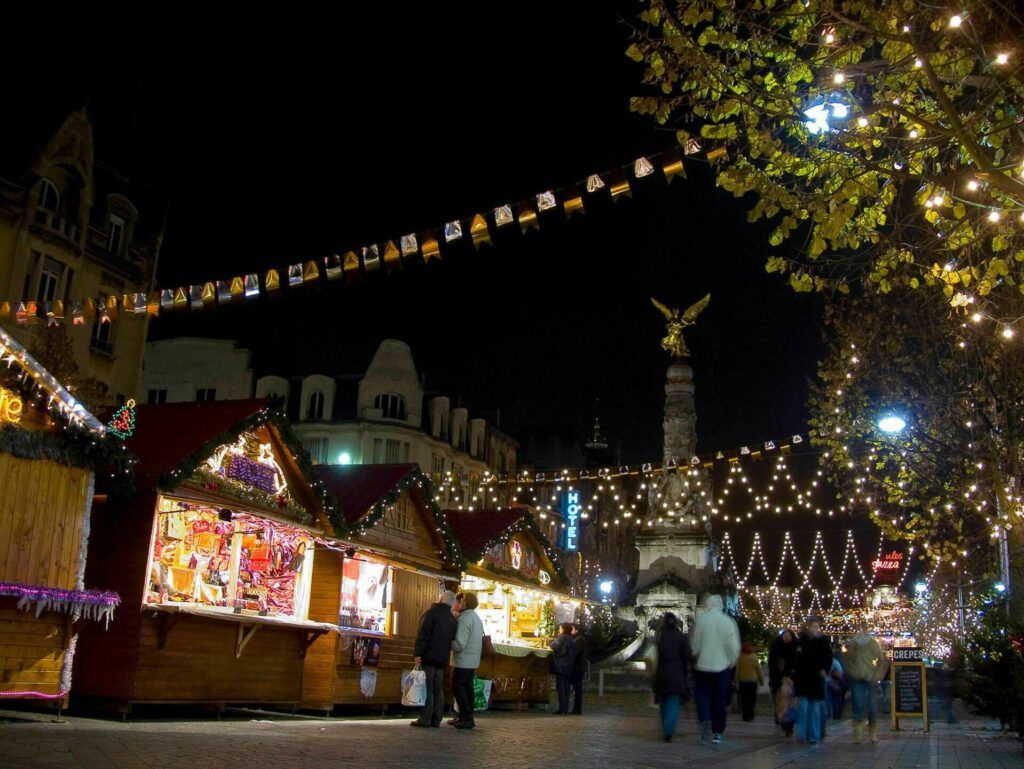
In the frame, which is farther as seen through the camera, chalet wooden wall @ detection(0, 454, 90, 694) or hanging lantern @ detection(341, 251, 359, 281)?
hanging lantern @ detection(341, 251, 359, 281)

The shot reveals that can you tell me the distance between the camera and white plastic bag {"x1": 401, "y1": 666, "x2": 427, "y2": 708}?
626 inches

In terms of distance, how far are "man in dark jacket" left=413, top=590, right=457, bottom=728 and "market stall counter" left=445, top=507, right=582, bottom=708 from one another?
21.1ft

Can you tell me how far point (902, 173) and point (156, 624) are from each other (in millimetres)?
10239

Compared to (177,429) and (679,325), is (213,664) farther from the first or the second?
(679,325)

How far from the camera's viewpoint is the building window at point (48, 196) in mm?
31219

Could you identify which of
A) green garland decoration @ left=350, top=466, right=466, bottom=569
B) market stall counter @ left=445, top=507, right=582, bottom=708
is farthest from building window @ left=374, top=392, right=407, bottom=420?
green garland decoration @ left=350, top=466, right=466, bottom=569

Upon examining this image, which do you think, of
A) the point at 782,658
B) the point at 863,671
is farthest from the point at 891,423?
the point at 863,671

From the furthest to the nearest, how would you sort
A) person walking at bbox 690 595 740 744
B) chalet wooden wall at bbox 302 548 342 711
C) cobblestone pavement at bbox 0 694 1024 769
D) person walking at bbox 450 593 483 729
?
chalet wooden wall at bbox 302 548 342 711 → person walking at bbox 450 593 483 729 → person walking at bbox 690 595 740 744 → cobblestone pavement at bbox 0 694 1024 769

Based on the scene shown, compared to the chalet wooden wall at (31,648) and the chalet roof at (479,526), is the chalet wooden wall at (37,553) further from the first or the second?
the chalet roof at (479,526)

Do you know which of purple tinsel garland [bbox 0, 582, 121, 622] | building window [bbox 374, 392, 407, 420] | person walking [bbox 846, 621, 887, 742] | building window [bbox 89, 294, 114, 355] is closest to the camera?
purple tinsel garland [bbox 0, 582, 121, 622]

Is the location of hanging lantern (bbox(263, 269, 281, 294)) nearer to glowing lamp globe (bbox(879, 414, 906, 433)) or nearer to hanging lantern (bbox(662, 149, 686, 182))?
→ hanging lantern (bbox(662, 149, 686, 182))

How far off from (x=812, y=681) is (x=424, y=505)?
7.82 metres

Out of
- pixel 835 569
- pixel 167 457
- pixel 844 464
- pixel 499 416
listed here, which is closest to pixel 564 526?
pixel 499 416

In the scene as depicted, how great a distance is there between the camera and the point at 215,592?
1479cm
